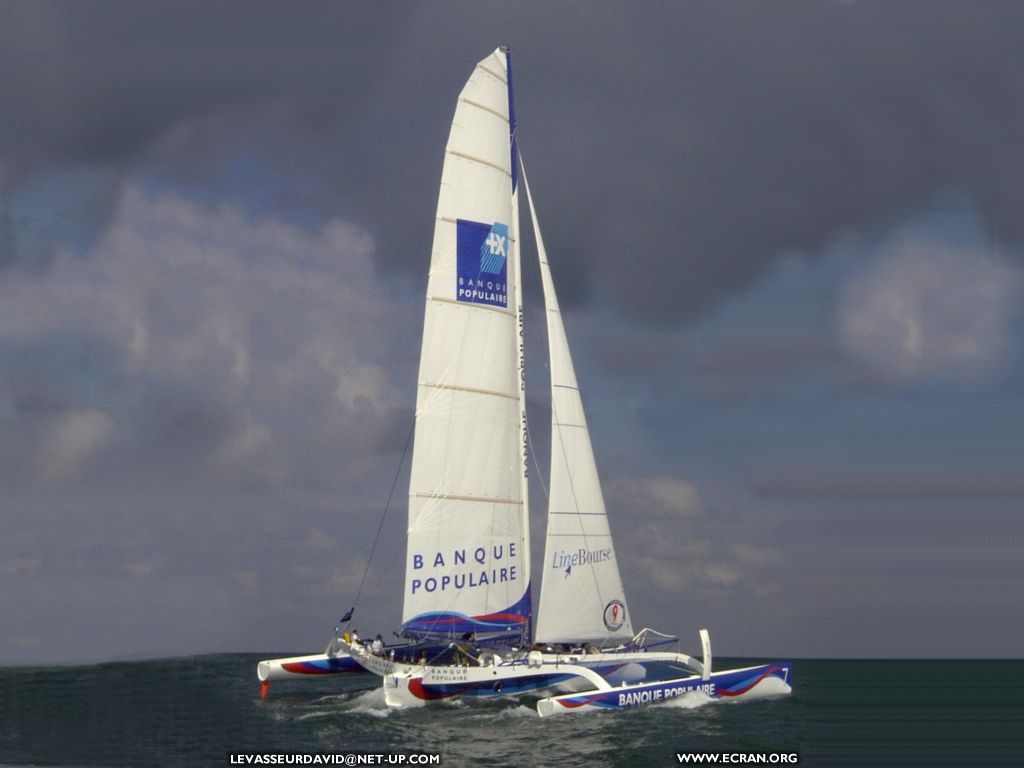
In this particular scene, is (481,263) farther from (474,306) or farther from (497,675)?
(497,675)

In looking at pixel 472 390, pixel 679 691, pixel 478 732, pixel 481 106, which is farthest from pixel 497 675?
pixel 481 106

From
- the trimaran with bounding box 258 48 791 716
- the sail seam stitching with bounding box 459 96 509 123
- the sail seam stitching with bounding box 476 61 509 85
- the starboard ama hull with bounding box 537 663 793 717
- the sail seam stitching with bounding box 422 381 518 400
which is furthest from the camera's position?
the sail seam stitching with bounding box 476 61 509 85

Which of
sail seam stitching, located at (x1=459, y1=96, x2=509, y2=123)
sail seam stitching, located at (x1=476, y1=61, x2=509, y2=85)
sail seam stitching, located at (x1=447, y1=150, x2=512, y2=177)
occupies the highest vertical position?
sail seam stitching, located at (x1=476, y1=61, x2=509, y2=85)

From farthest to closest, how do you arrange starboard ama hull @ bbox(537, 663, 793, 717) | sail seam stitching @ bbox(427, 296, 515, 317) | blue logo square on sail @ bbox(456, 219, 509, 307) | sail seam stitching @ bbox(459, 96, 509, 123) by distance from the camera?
sail seam stitching @ bbox(459, 96, 509, 123) → blue logo square on sail @ bbox(456, 219, 509, 307) → sail seam stitching @ bbox(427, 296, 515, 317) → starboard ama hull @ bbox(537, 663, 793, 717)

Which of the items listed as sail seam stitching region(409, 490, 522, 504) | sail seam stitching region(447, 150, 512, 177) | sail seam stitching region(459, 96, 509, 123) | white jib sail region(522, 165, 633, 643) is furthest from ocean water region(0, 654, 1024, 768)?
sail seam stitching region(459, 96, 509, 123)

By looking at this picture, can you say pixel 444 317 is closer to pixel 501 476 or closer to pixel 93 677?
pixel 501 476

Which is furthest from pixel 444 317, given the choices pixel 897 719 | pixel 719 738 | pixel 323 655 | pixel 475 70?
pixel 897 719

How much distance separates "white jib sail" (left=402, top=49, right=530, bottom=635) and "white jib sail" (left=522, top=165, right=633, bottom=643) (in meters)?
1.24

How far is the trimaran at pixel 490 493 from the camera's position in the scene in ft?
125

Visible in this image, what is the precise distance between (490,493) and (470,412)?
2.87 m

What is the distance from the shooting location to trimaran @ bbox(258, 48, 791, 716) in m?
38.0

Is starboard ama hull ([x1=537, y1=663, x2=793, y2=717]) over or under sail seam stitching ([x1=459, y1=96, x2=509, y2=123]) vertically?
under

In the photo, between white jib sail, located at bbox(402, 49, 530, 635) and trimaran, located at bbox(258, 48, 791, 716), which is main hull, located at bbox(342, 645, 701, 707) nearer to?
trimaran, located at bbox(258, 48, 791, 716)

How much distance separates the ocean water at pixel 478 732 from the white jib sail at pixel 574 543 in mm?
3031
